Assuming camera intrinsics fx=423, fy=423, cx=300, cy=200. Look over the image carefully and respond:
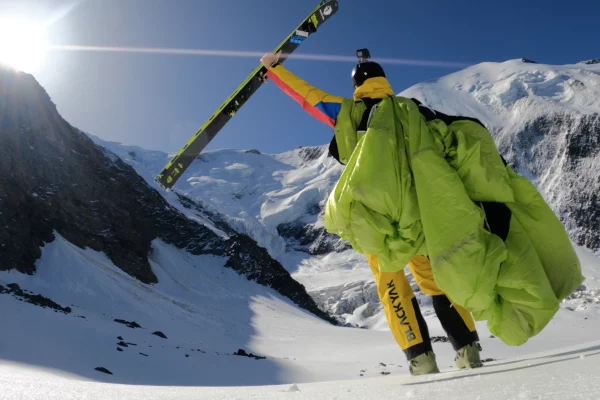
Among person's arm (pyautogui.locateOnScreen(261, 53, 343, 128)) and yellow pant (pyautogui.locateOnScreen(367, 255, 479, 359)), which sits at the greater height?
person's arm (pyautogui.locateOnScreen(261, 53, 343, 128))

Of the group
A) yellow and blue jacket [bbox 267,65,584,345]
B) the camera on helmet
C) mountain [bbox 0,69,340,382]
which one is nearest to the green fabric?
yellow and blue jacket [bbox 267,65,584,345]

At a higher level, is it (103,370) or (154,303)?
(103,370)

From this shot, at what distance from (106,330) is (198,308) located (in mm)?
17900

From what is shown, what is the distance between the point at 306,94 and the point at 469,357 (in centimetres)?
230

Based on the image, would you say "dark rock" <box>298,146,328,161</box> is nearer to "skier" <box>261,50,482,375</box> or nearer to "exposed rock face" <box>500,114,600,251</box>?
"exposed rock face" <box>500,114,600,251</box>

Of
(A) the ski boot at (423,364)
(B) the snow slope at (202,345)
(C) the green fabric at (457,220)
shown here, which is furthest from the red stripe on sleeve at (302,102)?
(B) the snow slope at (202,345)

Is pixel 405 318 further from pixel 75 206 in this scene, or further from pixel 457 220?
pixel 75 206

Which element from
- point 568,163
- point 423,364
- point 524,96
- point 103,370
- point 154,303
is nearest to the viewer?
point 423,364

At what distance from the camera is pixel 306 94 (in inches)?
138

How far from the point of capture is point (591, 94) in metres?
114

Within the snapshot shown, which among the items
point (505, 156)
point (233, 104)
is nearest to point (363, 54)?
point (233, 104)

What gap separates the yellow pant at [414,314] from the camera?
8.96 feet

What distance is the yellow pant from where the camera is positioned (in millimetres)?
2730

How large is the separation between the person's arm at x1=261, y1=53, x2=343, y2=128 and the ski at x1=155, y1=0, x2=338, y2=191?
213 centimetres
